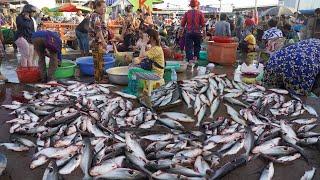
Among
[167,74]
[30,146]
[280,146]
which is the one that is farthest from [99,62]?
[280,146]

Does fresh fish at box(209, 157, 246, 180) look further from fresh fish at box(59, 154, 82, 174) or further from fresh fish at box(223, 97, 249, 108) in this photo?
fresh fish at box(223, 97, 249, 108)

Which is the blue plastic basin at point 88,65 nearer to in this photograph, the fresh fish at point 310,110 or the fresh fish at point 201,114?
the fresh fish at point 201,114

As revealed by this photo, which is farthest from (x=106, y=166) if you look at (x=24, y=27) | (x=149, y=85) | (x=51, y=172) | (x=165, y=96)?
(x=24, y=27)

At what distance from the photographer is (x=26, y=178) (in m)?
3.37

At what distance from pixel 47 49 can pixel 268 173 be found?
5.90 meters

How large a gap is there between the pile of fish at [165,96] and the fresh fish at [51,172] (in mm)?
2364

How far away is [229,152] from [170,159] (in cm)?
82

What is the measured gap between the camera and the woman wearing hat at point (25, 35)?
847 cm

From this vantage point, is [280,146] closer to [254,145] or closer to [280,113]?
[254,145]

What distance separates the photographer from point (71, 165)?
353 cm

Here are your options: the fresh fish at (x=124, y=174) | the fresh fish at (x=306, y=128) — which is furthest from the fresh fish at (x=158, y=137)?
the fresh fish at (x=306, y=128)

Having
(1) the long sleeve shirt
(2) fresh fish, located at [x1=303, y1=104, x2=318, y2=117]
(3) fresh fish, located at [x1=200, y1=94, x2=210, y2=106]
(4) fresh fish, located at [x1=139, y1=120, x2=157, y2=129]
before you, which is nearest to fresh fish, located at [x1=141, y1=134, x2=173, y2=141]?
(4) fresh fish, located at [x1=139, y1=120, x2=157, y2=129]

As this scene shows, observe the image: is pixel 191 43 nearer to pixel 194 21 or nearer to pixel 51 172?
pixel 194 21

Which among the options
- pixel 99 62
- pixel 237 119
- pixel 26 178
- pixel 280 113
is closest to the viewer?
pixel 26 178
